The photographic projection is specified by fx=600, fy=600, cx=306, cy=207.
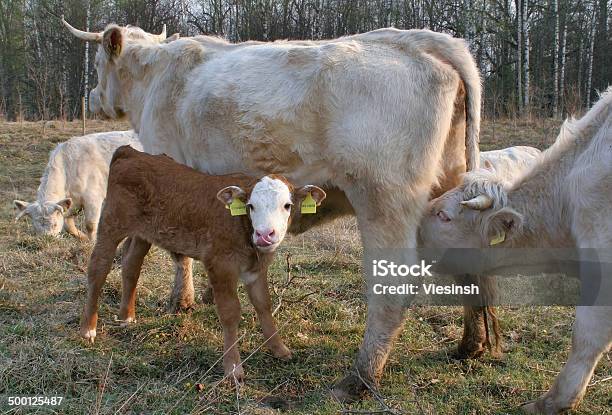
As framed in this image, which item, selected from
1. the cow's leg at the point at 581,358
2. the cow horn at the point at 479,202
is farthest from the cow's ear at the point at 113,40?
the cow's leg at the point at 581,358

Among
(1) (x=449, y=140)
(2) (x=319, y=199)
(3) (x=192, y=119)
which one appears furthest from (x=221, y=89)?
(1) (x=449, y=140)

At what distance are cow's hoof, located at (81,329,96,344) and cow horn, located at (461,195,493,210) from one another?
2845mm

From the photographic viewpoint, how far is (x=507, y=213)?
4.07 metres

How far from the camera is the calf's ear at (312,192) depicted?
3.81 metres

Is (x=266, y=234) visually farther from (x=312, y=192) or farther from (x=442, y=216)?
(x=442, y=216)

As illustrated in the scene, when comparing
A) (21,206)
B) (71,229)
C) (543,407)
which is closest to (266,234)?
(543,407)

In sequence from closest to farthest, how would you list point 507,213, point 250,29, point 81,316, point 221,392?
point 221,392 → point 507,213 → point 81,316 → point 250,29

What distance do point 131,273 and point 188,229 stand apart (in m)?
0.99

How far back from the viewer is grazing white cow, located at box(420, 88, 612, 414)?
3.46 meters

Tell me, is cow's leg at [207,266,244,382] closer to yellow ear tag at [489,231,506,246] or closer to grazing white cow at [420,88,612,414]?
grazing white cow at [420,88,612,414]

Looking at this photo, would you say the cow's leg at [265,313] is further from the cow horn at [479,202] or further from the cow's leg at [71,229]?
the cow's leg at [71,229]

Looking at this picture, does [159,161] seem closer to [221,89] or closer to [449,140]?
[221,89]

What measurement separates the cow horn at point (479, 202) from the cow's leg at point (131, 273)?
99.5 inches

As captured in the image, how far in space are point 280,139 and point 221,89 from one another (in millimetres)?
730
